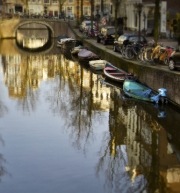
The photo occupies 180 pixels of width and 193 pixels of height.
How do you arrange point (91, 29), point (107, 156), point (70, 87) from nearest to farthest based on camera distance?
point (107, 156) → point (70, 87) → point (91, 29)

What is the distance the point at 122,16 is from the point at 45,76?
25587 mm

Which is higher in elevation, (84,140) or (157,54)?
(157,54)

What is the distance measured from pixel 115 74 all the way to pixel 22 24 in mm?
37511

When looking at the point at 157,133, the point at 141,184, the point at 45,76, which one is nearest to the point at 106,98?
the point at 157,133

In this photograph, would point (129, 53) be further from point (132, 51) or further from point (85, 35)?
point (85, 35)

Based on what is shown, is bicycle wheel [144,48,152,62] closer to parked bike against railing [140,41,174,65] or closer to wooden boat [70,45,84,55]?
parked bike against railing [140,41,174,65]

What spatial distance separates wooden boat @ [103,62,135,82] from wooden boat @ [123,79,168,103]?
154cm

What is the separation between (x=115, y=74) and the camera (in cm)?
2895

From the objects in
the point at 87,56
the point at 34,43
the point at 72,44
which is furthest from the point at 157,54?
the point at 34,43

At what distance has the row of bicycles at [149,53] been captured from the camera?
83.1 feet

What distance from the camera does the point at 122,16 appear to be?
188ft

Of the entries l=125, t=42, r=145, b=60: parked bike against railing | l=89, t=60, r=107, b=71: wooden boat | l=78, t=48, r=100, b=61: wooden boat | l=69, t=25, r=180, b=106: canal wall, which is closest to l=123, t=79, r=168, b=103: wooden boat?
l=69, t=25, r=180, b=106: canal wall

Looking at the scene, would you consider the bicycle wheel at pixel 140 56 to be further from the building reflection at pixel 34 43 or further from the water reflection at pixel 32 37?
the building reflection at pixel 34 43

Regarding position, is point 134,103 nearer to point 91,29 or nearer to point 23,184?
point 23,184
